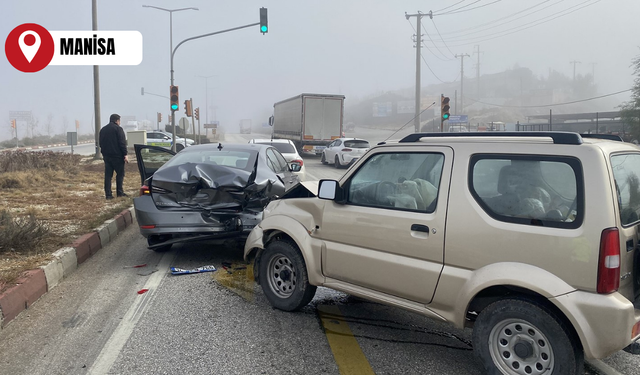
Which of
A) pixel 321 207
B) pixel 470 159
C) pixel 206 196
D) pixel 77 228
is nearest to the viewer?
pixel 470 159

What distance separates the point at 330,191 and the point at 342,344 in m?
1.23

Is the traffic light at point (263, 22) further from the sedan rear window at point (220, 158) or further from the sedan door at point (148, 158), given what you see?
the sedan rear window at point (220, 158)

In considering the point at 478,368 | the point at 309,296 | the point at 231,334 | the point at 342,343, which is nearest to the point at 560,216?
the point at 478,368

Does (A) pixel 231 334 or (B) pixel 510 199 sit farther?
(A) pixel 231 334

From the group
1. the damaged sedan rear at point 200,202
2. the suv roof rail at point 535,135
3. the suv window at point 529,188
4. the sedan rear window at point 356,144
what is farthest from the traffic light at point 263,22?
the suv window at point 529,188

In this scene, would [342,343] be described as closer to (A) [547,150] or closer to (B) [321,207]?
(B) [321,207]

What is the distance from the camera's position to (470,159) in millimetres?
3572

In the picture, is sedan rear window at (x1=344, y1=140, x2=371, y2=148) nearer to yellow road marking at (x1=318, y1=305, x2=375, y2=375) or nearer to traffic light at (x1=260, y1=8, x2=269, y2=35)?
traffic light at (x1=260, y1=8, x2=269, y2=35)

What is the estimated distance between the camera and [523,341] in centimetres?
323

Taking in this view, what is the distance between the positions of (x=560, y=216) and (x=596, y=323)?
633mm

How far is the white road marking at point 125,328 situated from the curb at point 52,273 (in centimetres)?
101

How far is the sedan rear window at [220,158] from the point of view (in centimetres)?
732

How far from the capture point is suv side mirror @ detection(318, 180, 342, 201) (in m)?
4.27

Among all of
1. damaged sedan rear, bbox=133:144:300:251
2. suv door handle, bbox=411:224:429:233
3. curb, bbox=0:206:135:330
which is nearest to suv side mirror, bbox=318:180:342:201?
suv door handle, bbox=411:224:429:233
